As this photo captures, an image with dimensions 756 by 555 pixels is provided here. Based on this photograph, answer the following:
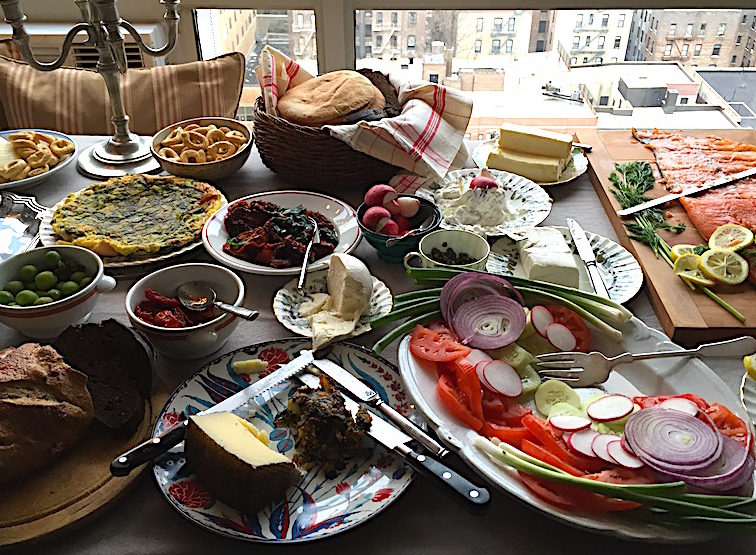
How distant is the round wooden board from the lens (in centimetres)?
88

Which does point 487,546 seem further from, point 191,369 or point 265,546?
point 191,369

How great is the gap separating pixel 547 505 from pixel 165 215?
1118mm

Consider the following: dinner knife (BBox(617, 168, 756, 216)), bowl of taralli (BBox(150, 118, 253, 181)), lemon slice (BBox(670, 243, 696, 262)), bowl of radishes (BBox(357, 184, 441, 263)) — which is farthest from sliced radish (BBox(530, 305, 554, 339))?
bowl of taralli (BBox(150, 118, 253, 181))

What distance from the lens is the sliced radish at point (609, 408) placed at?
3.01 ft

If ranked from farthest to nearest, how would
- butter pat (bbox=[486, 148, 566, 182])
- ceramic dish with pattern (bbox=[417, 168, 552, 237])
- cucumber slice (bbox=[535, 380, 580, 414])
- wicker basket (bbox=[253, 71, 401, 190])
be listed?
butter pat (bbox=[486, 148, 566, 182])
wicker basket (bbox=[253, 71, 401, 190])
ceramic dish with pattern (bbox=[417, 168, 552, 237])
cucumber slice (bbox=[535, 380, 580, 414])

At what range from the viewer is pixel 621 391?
1.09 meters

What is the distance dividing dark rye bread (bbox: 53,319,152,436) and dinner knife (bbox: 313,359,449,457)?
287 mm

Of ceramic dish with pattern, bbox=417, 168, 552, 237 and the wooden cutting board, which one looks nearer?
the wooden cutting board

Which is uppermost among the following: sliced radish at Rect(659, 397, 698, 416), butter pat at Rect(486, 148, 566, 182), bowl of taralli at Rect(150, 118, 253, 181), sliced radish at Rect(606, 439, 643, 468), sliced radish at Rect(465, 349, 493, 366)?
bowl of taralli at Rect(150, 118, 253, 181)

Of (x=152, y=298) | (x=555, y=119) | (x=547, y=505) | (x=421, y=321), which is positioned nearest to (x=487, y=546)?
(x=547, y=505)

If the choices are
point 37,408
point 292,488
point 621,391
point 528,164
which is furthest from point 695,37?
point 37,408

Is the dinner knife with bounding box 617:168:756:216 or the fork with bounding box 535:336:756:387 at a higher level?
the dinner knife with bounding box 617:168:756:216

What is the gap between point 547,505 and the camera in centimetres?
85

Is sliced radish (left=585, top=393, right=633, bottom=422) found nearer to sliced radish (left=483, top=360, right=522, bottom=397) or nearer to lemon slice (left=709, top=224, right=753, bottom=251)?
sliced radish (left=483, top=360, right=522, bottom=397)
